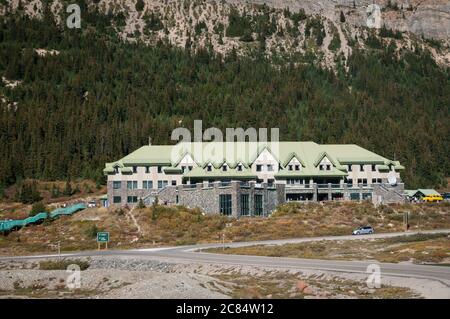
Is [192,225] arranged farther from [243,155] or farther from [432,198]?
[432,198]

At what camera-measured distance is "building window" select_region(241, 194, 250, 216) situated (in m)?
93.2

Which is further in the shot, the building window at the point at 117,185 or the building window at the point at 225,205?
the building window at the point at 117,185

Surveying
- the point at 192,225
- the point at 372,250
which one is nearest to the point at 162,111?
the point at 192,225

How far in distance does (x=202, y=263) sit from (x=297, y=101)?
404 feet

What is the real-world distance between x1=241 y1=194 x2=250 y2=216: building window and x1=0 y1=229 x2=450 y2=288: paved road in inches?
511

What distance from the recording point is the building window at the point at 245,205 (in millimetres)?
93250

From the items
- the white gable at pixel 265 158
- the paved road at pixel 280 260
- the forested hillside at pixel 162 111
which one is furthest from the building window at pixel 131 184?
the paved road at pixel 280 260

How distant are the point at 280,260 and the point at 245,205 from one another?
29.6 meters

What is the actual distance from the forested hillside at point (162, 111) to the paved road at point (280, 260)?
185ft

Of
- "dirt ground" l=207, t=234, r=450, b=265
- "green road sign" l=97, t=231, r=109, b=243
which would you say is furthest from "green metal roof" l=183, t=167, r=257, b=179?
"dirt ground" l=207, t=234, r=450, b=265

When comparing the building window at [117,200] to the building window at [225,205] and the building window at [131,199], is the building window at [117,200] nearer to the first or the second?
the building window at [131,199]

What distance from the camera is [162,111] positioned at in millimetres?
172125
